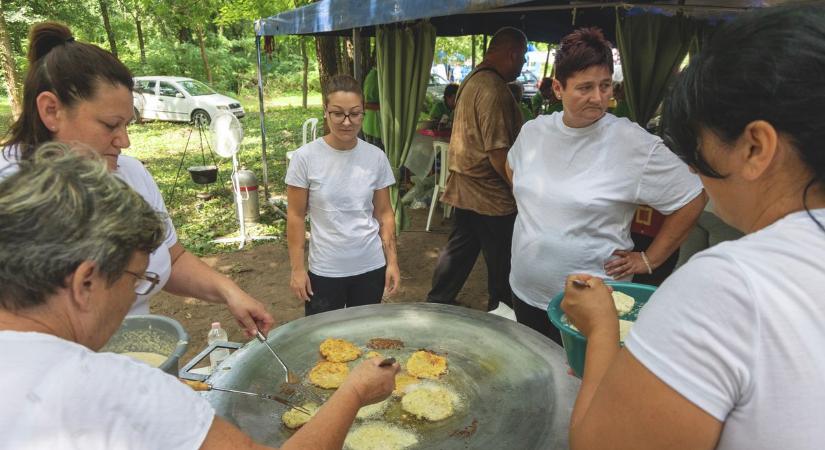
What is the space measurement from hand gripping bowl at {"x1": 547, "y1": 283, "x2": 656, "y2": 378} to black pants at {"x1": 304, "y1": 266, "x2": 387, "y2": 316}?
148 centimetres

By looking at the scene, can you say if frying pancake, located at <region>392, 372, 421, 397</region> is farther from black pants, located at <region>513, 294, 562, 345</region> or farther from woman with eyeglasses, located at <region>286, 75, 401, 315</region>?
woman with eyeglasses, located at <region>286, 75, 401, 315</region>

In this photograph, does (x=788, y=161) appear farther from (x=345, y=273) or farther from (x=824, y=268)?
(x=345, y=273)

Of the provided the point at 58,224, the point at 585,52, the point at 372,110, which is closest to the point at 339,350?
the point at 58,224

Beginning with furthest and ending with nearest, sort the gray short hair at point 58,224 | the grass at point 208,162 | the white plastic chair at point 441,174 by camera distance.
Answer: the grass at point 208,162 < the white plastic chair at point 441,174 < the gray short hair at point 58,224

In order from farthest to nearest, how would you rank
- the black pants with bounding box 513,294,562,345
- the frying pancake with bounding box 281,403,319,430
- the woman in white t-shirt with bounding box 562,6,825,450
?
the black pants with bounding box 513,294,562,345 → the frying pancake with bounding box 281,403,319,430 → the woman in white t-shirt with bounding box 562,6,825,450

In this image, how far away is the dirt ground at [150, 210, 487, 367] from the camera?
14.7 feet

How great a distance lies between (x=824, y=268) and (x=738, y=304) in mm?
127

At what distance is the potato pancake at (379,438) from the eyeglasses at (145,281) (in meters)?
0.71

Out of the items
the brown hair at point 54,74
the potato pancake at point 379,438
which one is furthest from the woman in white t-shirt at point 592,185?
the brown hair at point 54,74

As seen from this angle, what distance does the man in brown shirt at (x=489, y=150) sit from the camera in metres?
3.62

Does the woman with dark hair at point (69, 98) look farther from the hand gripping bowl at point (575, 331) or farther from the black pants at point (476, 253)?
the black pants at point (476, 253)

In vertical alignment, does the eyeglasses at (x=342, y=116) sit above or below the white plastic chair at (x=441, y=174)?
above

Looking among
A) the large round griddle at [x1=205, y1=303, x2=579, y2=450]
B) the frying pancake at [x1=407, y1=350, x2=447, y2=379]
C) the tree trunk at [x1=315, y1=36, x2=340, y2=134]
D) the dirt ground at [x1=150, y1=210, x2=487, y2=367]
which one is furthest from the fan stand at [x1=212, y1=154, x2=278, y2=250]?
the frying pancake at [x1=407, y1=350, x2=447, y2=379]

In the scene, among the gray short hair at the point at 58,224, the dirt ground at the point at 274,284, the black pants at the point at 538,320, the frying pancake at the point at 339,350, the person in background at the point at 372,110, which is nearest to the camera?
the gray short hair at the point at 58,224
